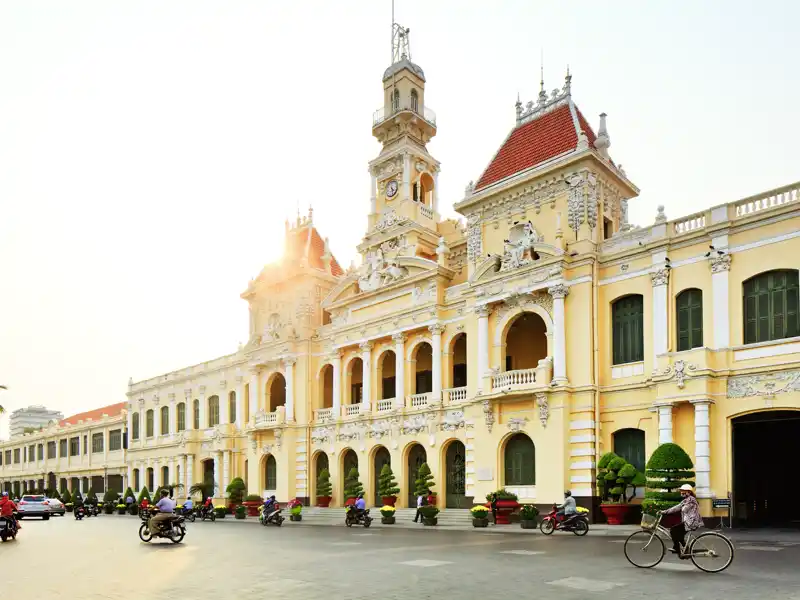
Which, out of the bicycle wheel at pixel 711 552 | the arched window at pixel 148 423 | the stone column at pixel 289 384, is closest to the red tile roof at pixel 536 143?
the stone column at pixel 289 384

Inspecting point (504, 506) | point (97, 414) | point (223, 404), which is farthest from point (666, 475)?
point (97, 414)

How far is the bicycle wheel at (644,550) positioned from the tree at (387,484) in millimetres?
21713

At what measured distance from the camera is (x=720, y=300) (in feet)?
86.0

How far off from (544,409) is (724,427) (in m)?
6.79

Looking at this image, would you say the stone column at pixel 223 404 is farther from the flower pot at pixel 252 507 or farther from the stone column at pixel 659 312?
the stone column at pixel 659 312

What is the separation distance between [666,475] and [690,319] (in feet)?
19.9

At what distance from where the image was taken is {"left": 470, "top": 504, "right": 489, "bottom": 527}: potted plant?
28641 millimetres

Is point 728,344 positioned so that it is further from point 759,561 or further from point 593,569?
point 593,569

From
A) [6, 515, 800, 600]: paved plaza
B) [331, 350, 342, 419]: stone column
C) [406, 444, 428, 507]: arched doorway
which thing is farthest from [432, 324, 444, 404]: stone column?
[6, 515, 800, 600]: paved plaza

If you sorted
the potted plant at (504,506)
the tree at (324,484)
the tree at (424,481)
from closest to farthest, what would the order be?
the potted plant at (504,506) < the tree at (424,481) < the tree at (324,484)

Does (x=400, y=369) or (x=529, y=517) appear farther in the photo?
(x=400, y=369)

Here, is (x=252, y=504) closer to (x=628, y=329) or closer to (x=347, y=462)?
(x=347, y=462)

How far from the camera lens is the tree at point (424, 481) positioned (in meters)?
34.5

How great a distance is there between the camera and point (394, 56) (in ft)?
147
